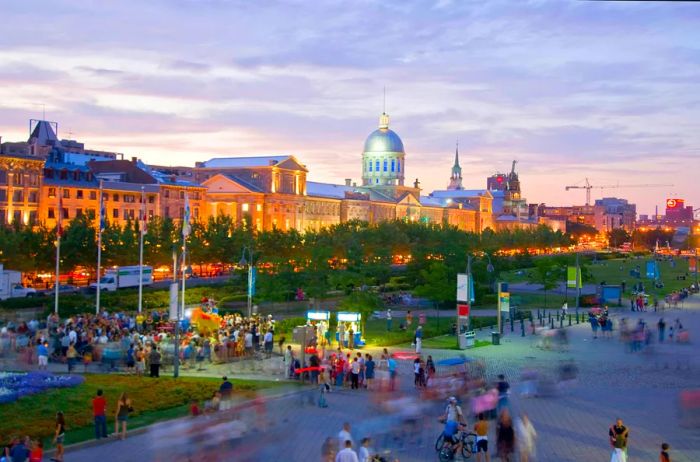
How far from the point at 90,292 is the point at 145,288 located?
4.58 metres

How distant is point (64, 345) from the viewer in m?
33.8

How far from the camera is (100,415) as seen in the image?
20.9 meters

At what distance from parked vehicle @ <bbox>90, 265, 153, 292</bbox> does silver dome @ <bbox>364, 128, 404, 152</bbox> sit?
126 meters

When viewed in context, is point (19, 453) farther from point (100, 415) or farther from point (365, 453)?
point (365, 453)

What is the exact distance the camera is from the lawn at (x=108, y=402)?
71.0 ft

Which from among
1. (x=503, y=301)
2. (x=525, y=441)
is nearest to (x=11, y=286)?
(x=503, y=301)

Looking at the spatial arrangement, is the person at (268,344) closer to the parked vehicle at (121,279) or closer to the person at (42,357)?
the person at (42,357)

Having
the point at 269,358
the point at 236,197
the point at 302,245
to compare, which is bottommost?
the point at 269,358

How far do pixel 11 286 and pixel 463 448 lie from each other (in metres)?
45.0

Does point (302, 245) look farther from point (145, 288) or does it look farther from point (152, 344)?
point (152, 344)

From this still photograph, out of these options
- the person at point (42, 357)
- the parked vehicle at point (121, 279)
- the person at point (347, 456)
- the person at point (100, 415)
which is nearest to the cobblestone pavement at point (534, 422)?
the person at point (100, 415)

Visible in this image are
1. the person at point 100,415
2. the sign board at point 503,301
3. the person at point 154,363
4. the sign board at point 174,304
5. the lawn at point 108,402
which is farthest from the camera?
the sign board at point 503,301

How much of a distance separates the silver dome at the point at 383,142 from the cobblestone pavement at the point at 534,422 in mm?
152284

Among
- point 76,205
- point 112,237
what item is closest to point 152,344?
point 112,237
